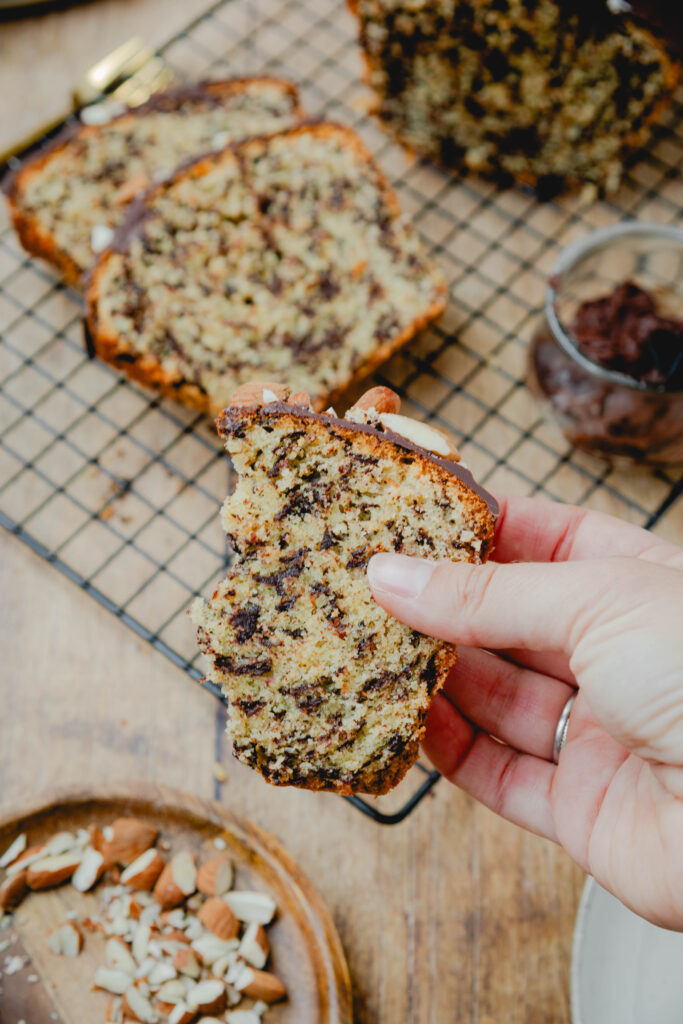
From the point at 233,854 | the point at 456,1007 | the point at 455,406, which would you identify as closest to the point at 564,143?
the point at 455,406

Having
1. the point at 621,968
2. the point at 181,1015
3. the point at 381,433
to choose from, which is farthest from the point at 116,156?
the point at 621,968

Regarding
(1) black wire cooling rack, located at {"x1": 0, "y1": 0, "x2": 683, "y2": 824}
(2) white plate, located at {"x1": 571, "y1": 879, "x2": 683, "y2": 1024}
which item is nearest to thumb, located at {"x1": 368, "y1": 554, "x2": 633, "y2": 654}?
(2) white plate, located at {"x1": 571, "y1": 879, "x2": 683, "y2": 1024}

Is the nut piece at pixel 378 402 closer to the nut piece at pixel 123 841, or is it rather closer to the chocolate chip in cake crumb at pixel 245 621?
the chocolate chip in cake crumb at pixel 245 621

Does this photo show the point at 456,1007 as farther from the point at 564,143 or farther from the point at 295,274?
the point at 564,143

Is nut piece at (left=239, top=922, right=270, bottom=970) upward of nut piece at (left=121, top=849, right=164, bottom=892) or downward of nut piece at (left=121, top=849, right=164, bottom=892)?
downward

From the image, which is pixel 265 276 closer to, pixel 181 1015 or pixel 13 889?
pixel 13 889

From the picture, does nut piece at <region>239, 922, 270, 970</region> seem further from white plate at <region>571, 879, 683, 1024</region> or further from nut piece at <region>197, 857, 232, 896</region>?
white plate at <region>571, 879, 683, 1024</region>

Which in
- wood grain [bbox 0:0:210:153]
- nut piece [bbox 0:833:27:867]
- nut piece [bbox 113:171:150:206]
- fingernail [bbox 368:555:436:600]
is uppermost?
wood grain [bbox 0:0:210:153]
